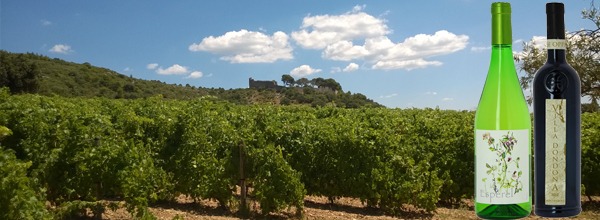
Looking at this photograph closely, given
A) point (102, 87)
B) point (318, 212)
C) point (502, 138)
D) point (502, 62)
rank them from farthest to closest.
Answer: point (102, 87)
point (318, 212)
point (502, 62)
point (502, 138)

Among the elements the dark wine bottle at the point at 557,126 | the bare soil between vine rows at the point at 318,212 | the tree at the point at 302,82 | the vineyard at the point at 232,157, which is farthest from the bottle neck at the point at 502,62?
the tree at the point at 302,82

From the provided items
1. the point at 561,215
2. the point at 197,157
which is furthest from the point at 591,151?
the point at 561,215

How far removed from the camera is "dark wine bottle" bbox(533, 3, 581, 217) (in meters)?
1.93

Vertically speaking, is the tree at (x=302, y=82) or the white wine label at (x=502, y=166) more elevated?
the tree at (x=302, y=82)

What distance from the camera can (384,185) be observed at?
1030cm

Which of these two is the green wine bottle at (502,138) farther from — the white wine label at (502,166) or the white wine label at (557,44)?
the white wine label at (557,44)

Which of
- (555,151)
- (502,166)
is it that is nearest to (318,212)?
(555,151)

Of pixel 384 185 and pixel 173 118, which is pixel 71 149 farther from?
pixel 384 185

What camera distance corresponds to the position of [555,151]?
6.41ft

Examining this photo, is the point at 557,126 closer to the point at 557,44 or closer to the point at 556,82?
the point at 556,82

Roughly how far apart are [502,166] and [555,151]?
0.28 m

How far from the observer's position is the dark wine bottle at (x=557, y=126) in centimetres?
193

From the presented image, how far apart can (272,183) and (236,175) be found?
3.04 ft

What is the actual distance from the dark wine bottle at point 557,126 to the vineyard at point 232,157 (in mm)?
6803
